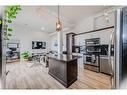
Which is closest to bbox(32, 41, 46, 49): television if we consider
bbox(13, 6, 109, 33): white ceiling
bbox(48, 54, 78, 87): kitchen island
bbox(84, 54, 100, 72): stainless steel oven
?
bbox(13, 6, 109, 33): white ceiling

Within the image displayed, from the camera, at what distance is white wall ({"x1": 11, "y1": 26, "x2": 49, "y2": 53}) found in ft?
30.5

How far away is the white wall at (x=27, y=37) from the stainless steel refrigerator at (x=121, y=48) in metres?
9.05

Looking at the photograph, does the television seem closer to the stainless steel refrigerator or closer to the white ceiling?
the white ceiling

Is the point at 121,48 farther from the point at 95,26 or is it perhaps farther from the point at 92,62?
the point at 95,26

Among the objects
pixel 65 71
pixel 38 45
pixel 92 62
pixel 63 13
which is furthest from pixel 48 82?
pixel 38 45

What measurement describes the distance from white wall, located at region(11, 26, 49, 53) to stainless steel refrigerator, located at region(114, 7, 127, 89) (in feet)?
29.7

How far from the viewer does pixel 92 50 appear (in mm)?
5355

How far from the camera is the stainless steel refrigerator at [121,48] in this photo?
1.40 metres

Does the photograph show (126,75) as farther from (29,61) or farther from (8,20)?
(29,61)

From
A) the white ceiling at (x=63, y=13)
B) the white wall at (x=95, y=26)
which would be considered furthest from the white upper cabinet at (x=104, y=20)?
the white ceiling at (x=63, y=13)

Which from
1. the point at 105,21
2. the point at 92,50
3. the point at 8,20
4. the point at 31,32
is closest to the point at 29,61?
the point at 31,32
